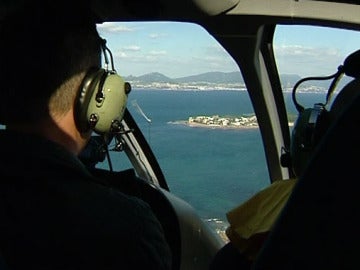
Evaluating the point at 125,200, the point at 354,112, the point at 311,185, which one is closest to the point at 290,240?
the point at 311,185

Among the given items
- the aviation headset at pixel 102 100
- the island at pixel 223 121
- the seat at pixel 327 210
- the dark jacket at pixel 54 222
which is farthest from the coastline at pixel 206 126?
the seat at pixel 327 210

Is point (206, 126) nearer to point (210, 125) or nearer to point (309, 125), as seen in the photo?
point (210, 125)

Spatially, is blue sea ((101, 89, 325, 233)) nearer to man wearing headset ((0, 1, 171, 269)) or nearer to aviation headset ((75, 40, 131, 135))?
aviation headset ((75, 40, 131, 135))

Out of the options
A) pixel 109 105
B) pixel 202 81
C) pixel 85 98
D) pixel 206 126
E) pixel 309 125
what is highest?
pixel 85 98

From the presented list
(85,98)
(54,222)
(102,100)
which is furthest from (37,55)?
(54,222)

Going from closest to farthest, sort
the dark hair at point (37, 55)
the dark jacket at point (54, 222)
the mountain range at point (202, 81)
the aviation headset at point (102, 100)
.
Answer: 1. the dark jacket at point (54, 222)
2. the dark hair at point (37, 55)
3. the aviation headset at point (102, 100)
4. the mountain range at point (202, 81)

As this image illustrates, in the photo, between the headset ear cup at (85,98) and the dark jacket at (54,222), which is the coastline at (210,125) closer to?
the headset ear cup at (85,98)
